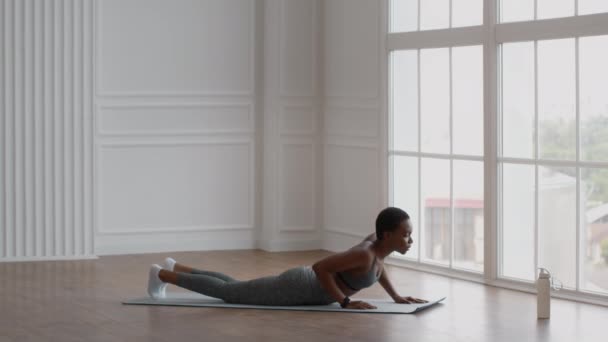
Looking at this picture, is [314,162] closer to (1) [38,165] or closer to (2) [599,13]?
(1) [38,165]

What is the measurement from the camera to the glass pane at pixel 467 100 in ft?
23.3

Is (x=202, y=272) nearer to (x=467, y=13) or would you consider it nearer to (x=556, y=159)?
(x=556, y=159)

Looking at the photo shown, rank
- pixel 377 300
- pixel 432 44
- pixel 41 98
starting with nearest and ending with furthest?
pixel 377 300
pixel 432 44
pixel 41 98

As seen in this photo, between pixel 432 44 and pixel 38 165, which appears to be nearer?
pixel 432 44

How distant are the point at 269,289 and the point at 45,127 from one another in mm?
2885

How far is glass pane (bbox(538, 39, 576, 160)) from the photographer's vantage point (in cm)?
636

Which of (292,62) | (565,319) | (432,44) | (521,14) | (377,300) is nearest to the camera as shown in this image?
(565,319)

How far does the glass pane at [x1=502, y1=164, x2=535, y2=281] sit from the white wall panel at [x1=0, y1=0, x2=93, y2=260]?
10.8ft

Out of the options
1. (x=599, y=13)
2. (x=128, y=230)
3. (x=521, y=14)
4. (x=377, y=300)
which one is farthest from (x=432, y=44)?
(x=128, y=230)

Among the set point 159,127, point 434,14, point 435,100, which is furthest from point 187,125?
point 434,14

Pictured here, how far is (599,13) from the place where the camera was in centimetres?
615

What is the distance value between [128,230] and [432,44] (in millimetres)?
2886

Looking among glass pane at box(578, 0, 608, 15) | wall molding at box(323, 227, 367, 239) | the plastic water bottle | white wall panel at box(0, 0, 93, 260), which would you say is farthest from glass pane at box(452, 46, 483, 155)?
white wall panel at box(0, 0, 93, 260)

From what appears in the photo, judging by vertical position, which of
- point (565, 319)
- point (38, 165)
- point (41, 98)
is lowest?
point (565, 319)
